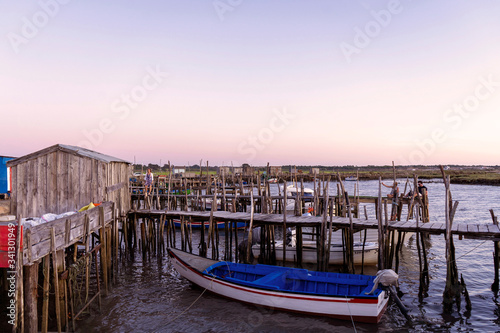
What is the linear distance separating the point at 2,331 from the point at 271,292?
7.49m

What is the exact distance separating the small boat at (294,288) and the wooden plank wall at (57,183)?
4.42 meters

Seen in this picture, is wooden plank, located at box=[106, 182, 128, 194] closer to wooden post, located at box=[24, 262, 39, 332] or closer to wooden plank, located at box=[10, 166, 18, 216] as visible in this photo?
wooden plank, located at box=[10, 166, 18, 216]

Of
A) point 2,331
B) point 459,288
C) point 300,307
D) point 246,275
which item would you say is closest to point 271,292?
point 300,307

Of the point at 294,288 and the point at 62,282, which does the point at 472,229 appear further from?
the point at 62,282

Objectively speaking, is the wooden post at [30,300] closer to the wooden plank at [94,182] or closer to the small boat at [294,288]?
the small boat at [294,288]

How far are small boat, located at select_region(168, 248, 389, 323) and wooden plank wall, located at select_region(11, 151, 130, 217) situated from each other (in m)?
4.42

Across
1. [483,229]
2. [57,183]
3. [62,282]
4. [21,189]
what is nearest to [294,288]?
[483,229]

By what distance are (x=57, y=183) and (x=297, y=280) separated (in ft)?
30.0

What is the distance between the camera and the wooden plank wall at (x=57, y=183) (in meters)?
11.3

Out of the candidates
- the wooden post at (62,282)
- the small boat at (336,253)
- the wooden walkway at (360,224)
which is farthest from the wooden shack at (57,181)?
the small boat at (336,253)

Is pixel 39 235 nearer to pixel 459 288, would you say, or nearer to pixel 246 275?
pixel 246 275

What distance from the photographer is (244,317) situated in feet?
35.1

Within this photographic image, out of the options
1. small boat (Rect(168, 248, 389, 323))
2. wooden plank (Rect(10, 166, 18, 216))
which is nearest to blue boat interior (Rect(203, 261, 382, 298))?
small boat (Rect(168, 248, 389, 323))

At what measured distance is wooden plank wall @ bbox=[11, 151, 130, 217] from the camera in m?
11.3
